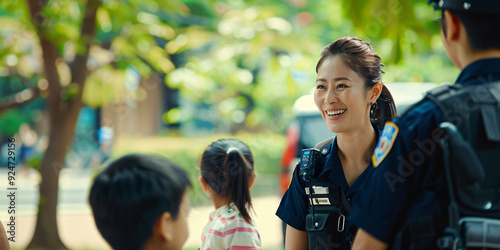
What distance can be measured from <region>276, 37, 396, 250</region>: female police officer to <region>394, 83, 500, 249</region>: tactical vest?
529 millimetres

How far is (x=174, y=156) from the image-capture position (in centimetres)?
1161

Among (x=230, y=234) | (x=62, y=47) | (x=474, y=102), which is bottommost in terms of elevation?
(x=230, y=234)

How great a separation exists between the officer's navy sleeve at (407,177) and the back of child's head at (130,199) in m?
0.53

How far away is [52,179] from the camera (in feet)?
18.3

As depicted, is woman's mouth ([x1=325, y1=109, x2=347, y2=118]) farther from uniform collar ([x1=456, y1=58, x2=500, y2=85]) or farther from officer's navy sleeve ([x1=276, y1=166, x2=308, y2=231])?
uniform collar ([x1=456, y1=58, x2=500, y2=85])

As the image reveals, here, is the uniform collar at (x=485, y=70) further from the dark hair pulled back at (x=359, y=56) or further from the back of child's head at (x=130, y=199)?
the back of child's head at (x=130, y=199)

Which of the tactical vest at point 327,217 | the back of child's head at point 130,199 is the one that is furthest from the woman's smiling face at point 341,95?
the back of child's head at point 130,199

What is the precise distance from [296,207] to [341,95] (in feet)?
1.36

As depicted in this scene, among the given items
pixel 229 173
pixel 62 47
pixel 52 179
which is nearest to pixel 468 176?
pixel 229 173

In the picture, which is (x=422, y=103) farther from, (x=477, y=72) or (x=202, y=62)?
(x=202, y=62)

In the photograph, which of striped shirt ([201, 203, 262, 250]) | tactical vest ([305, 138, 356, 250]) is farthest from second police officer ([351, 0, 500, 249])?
striped shirt ([201, 203, 262, 250])

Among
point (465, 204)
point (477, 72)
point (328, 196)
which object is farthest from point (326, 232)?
point (477, 72)

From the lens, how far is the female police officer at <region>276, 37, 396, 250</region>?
6.19 ft

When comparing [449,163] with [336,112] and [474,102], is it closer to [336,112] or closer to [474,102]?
[474,102]
